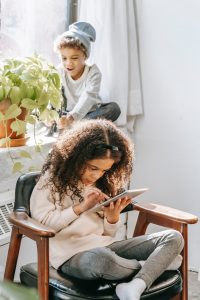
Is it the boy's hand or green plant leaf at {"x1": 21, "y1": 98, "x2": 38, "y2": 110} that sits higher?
green plant leaf at {"x1": 21, "y1": 98, "x2": 38, "y2": 110}

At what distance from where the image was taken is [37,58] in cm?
188

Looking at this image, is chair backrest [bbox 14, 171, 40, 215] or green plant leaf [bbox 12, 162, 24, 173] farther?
green plant leaf [bbox 12, 162, 24, 173]

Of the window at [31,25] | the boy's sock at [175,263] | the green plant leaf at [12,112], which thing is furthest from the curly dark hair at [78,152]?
the window at [31,25]

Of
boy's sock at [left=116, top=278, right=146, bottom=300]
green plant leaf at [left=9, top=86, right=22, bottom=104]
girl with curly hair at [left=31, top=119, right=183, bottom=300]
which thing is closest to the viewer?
boy's sock at [left=116, top=278, right=146, bottom=300]

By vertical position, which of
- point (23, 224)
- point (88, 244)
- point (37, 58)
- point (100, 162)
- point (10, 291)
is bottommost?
point (88, 244)

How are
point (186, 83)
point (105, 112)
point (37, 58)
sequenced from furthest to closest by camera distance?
point (186, 83) → point (105, 112) → point (37, 58)

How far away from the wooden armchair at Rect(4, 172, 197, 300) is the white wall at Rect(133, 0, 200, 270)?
2.57 feet

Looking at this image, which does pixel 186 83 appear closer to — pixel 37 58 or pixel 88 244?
pixel 37 58

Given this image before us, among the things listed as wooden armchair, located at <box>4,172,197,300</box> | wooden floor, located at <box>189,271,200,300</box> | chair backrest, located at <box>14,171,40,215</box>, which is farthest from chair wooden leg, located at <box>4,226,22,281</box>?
wooden floor, located at <box>189,271,200,300</box>

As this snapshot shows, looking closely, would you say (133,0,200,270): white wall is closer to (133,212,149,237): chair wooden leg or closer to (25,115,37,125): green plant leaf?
(133,212,149,237): chair wooden leg

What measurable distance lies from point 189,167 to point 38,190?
1133 millimetres

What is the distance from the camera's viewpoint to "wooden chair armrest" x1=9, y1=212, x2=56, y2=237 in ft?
4.63

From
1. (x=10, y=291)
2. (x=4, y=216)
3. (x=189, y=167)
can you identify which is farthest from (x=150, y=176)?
(x=10, y=291)

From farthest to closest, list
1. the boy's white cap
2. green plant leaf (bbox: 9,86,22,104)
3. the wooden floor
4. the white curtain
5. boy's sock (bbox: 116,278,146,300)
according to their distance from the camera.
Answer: the white curtain → the wooden floor → the boy's white cap → green plant leaf (bbox: 9,86,22,104) → boy's sock (bbox: 116,278,146,300)
